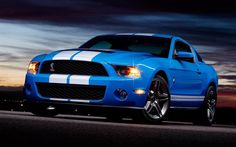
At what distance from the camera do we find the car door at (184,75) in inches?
515

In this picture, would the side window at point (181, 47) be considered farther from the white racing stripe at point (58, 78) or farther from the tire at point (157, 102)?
the white racing stripe at point (58, 78)

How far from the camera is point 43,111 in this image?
13.2 meters

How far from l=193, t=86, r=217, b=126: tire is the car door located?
Answer: 1.64 feet

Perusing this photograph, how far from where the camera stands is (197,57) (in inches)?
586

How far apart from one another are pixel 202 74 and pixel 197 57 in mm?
589

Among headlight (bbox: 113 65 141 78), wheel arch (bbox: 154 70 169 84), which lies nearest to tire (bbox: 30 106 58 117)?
headlight (bbox: 113 65 141 78)

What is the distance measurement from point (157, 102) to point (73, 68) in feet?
5.23

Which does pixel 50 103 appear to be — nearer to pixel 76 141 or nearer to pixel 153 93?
pixel 153 93

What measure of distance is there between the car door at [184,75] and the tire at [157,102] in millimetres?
367

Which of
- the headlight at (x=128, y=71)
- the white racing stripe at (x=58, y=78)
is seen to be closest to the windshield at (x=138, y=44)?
the headlight at (x=128, y=71)

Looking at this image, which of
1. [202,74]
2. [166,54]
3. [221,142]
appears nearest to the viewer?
[221,142]

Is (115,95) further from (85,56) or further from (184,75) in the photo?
(184,75)

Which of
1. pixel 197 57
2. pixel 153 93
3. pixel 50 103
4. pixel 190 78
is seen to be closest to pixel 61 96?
pixel 50 103

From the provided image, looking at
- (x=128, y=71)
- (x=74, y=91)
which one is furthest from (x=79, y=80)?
(x=128, y=71)
